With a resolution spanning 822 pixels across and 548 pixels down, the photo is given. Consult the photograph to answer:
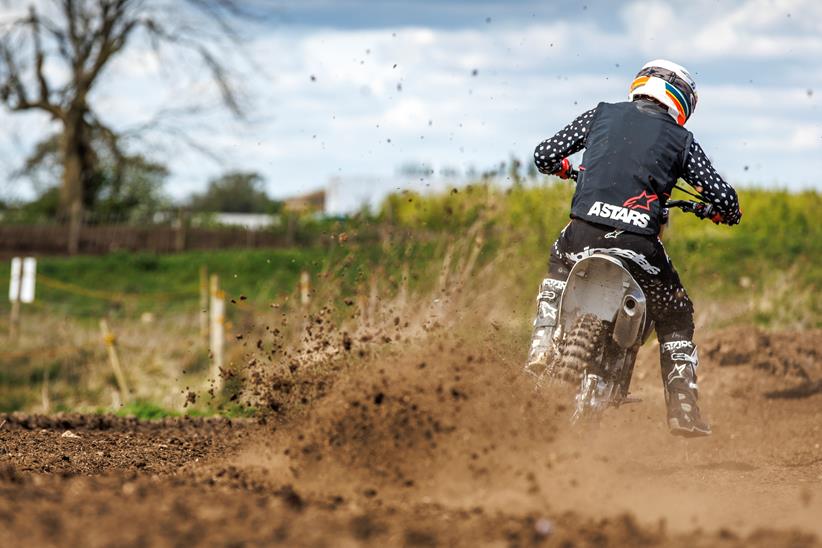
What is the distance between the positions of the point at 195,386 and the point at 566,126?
781 centimetres

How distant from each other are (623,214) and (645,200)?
0.48ft

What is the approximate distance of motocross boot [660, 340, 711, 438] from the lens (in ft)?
19.4

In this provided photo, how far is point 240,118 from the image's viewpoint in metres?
35.2

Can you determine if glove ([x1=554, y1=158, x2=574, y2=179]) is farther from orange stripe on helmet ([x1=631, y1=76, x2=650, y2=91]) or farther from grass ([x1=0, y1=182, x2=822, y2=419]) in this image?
grass ([x1=0, y1=182, x2=822, y2=419])

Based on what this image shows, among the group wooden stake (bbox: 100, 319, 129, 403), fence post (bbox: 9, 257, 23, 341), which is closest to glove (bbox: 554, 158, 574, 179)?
wooden stake (bbox: 100, 319, 129, 403)

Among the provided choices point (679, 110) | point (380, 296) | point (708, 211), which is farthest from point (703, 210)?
point (380, 296)

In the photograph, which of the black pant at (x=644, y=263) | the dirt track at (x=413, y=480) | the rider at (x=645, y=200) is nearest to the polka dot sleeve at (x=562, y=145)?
the rider at (x=645, y=200)

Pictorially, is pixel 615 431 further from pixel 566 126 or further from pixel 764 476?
pixel 566 126

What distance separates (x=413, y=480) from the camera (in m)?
4.79

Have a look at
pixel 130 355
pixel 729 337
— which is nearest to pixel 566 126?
pixel 729 337

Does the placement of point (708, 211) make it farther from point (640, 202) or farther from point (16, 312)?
point (16, 312)

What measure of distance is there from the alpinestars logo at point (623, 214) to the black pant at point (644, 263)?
61 mm

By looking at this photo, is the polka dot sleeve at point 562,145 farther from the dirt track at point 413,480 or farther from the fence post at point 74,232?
the fence post at point 74,232

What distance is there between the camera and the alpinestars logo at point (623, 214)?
17.9ft
